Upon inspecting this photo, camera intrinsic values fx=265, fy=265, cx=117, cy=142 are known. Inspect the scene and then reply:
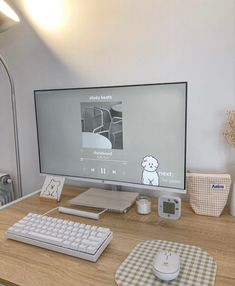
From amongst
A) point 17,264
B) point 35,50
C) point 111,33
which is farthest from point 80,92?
point 17,264

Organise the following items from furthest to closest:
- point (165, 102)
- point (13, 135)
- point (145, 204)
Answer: point (13, 135) → point (145, 204) → point (165, 102)

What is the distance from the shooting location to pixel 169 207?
1.04 m

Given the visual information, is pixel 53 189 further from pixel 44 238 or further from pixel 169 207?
pixel 169 207

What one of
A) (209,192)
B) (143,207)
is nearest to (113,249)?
(143,207)

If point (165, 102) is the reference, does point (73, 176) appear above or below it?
below

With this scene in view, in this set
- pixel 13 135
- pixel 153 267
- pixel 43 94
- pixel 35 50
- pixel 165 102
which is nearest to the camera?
pixel 153 267

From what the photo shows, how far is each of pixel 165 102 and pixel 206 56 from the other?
292 mm

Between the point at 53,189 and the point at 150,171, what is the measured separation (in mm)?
510

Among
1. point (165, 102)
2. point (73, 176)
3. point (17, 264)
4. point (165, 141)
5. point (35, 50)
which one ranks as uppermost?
point (35, 50)

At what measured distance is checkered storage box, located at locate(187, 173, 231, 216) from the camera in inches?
40.7

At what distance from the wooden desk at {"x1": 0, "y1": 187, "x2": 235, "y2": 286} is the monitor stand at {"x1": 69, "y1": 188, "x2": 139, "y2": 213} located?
1.3 inches

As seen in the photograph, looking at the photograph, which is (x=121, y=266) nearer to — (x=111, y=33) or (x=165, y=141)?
(x=165, y=141)

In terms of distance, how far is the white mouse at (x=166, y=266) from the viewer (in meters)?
0.65

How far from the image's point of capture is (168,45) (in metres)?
1.14
